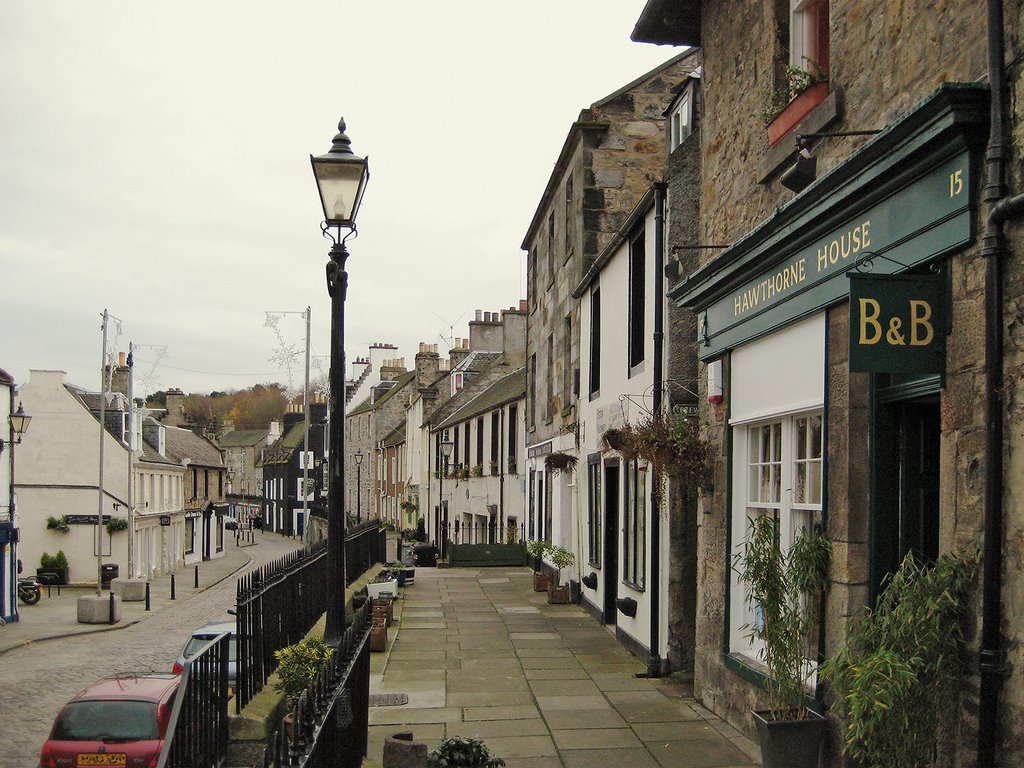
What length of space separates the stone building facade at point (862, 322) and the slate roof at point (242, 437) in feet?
310

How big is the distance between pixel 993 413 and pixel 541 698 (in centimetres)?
651

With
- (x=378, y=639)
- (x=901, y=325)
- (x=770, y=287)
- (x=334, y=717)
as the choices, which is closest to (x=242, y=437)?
(x=378, y=639)

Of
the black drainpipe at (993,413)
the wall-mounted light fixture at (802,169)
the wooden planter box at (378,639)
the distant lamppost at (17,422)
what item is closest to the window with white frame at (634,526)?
the wooden planter box at (378,639)

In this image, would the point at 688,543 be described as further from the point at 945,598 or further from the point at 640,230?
the point at 945,598

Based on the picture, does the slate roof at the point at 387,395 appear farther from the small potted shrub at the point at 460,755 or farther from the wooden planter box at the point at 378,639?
the small potted shrub at the point at 460,755

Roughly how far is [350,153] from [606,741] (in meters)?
5.32

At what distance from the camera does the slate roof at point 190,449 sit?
50.8 meters

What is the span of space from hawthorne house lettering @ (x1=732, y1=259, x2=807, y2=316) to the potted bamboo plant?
5.90 ft

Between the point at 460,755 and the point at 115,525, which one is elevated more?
the point at 460,755

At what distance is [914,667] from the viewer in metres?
4.97

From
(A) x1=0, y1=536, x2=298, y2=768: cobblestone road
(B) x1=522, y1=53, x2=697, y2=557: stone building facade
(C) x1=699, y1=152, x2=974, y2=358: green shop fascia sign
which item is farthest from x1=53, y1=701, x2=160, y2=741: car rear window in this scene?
(B) x1=522, y1=53, x2=697, y2=557: stone building facade

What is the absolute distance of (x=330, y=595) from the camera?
7750mm

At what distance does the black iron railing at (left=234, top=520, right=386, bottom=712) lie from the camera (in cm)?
849

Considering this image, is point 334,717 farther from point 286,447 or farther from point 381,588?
point 286,447
